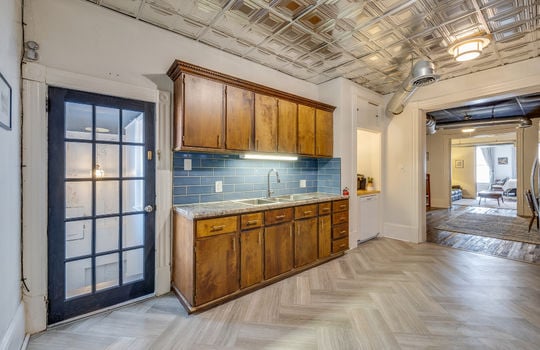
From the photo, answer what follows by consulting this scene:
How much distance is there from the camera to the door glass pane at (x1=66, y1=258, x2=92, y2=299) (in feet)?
7.09

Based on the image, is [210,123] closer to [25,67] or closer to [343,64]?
[25,67]

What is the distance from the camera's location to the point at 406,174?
457 centimetres

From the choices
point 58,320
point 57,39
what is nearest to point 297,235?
point 58,320

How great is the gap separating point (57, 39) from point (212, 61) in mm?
1483

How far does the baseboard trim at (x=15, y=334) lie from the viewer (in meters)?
1.52

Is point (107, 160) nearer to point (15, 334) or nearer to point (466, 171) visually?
point (15, 334)

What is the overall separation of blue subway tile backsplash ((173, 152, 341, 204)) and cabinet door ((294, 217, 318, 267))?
72 cm

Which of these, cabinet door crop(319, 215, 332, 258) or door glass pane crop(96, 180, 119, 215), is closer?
door glass pane crop(96, 180, 119, 215)

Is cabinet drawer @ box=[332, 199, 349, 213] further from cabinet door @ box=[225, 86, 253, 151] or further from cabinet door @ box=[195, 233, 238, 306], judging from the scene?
cabinet door @ box=[195, 233, 238, 306]

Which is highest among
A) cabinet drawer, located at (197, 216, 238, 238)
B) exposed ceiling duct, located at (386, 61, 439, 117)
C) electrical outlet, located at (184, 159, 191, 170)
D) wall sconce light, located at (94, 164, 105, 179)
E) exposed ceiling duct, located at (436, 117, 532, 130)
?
exposed ceiling duct, located at (436, 117, 532, 130)

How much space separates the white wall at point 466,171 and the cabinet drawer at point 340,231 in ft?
34.7

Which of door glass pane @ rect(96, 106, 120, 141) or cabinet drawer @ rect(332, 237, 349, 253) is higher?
door glass pane @ rect(96, 106, 120, 141)

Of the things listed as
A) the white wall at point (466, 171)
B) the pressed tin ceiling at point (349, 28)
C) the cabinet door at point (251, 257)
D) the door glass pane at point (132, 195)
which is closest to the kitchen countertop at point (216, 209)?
the cabinet door at point (251, 257)

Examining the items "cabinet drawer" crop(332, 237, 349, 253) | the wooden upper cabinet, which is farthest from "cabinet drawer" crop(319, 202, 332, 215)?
the wooden upper cabinet
